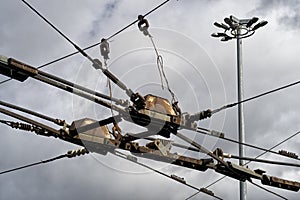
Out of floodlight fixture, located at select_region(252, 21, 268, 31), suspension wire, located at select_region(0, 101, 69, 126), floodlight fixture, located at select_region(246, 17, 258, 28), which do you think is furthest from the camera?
floodlight fixture, located at select_region(246, 17, 258, 28)

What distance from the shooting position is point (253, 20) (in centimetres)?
2278

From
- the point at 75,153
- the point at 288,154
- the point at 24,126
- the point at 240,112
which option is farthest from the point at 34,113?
the point at 240,112

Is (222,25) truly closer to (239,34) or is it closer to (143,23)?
(239,34)

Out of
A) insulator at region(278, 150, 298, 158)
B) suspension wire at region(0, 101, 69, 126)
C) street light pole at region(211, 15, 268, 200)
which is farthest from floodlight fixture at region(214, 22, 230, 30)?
suspension wire at region(0, 101, 69, 126)

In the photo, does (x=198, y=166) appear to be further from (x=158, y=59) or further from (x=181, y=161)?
(x=158, y=59)

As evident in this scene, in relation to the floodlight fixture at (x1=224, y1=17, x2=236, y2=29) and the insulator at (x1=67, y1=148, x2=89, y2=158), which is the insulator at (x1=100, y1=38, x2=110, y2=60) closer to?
the insulator at (x1=67, y1=148, x2=89, y2=158)

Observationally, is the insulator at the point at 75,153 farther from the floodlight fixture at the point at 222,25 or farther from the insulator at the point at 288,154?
the floodlight fixture at the point at 222,25

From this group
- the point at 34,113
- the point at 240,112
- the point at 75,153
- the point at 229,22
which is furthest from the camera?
the point at 229,22

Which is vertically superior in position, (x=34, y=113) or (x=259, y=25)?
(x=259, y=25)

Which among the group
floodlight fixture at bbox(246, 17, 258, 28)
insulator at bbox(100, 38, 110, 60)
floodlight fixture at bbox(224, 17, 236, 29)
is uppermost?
floodlight fixture at bbox(224, 17, 236, 29)

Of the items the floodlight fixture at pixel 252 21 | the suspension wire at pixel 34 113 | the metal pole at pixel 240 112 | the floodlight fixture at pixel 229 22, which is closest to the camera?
the suspension wire at pixel 34 113

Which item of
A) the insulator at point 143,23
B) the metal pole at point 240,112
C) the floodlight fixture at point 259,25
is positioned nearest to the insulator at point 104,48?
the insulator at point 143,23

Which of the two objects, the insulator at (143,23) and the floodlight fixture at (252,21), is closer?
the insulator at (143,23)

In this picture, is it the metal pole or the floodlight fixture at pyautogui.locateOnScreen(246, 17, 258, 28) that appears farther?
the floodlight fixture at pyautogui.locateOnScreen(246, 17, 258, 28)
